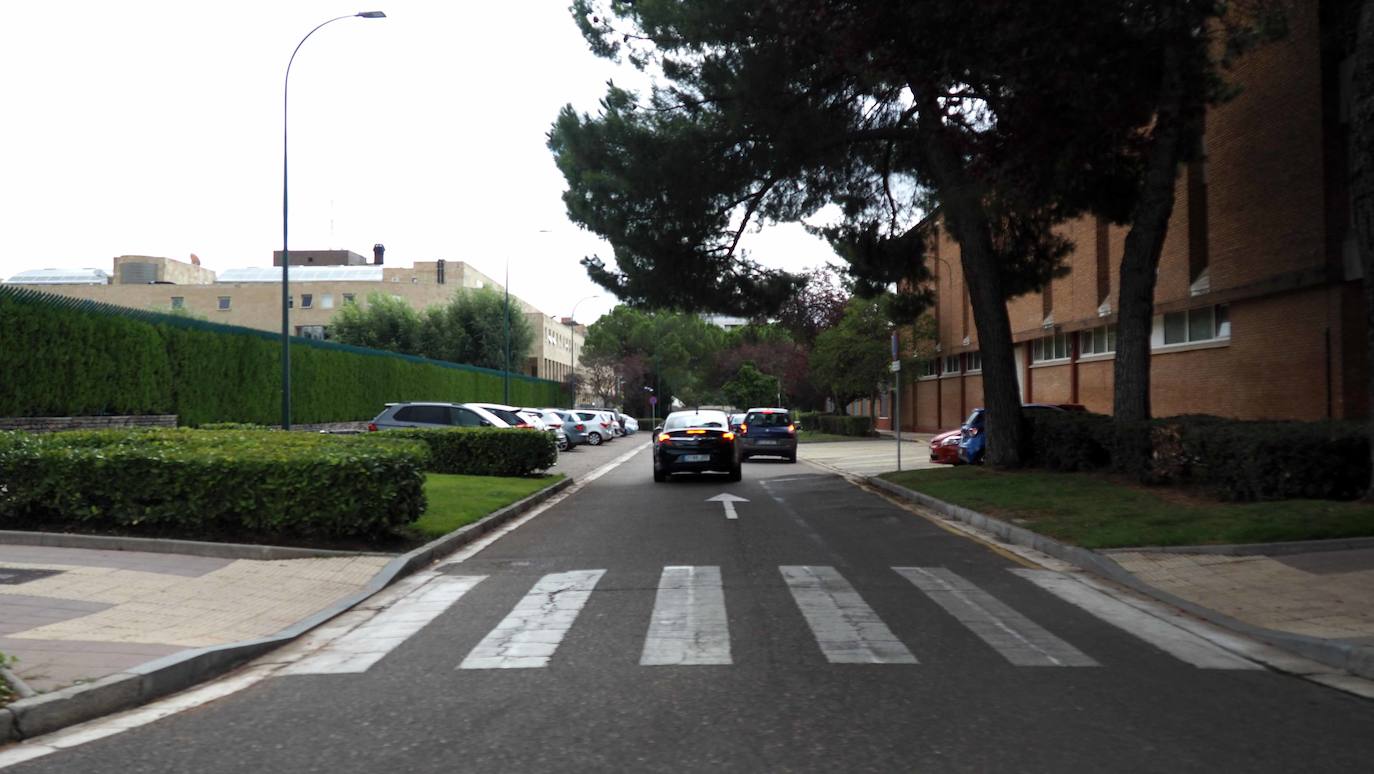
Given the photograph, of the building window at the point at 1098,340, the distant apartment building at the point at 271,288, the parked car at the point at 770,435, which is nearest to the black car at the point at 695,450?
the parked car at the point at 770,435

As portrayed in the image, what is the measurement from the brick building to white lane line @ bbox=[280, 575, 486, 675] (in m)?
15.7

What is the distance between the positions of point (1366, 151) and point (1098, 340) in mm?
20653

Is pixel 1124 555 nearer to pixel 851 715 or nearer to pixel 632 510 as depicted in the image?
pixel 851 715

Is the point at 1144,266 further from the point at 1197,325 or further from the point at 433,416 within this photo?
the point at 433,416

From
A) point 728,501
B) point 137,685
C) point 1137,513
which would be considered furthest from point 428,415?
point 137,685

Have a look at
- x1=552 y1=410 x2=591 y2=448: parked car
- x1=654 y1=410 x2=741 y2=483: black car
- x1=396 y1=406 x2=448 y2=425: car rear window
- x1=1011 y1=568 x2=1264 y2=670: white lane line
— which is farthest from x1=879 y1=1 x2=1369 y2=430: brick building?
x1=552 y1=410 x2=591 y2=448: parked car

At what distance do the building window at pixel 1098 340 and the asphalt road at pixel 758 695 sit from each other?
23735 millimetres

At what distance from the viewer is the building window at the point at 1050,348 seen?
34.8m

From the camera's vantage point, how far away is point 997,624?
A: 7.47 meters

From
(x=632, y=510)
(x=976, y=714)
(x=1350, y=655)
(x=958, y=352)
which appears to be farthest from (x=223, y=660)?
(x=958, y=352)

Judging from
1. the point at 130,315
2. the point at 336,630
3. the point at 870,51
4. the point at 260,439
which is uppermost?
the point at 870,51

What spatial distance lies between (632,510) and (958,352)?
32.8 metres

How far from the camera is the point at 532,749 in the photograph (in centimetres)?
467

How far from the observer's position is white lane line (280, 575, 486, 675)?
6.48 meters
